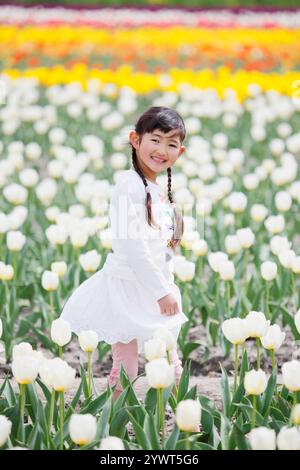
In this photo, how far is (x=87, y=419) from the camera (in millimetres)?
2387

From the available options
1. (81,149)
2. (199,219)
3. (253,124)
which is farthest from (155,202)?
(253,124)

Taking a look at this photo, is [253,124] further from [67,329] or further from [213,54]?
[67,329]

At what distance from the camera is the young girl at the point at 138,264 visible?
3.02m

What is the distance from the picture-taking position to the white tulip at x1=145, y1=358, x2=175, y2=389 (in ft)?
8.38

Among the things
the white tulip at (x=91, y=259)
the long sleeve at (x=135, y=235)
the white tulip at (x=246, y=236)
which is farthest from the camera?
the white tulip at (x=246, y=236)

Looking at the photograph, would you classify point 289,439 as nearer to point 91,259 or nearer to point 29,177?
point 91,259

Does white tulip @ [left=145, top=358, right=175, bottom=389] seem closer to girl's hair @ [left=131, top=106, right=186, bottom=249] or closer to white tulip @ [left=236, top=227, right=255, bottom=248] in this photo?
girl's hair @ [left=131, top=106, right=186, bottom=249]

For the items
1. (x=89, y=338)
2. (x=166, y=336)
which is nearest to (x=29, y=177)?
(x=89, y=338)

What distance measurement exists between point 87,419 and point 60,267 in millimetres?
1398

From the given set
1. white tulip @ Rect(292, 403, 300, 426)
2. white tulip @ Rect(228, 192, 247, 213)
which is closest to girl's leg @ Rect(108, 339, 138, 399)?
white tulip @ Rect(292, 403, 300, 426)

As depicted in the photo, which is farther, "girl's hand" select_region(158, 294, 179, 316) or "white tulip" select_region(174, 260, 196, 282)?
"white tulip" select_region(174, 260, 196, 282)

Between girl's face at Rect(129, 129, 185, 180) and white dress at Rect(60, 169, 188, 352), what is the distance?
0.23ft

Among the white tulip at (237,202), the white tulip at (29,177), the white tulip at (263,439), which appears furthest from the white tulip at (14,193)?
the white tulip at (263,439)

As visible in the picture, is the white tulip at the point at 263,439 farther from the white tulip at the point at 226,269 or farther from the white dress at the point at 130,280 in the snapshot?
the white tulip at the point at 226,269
